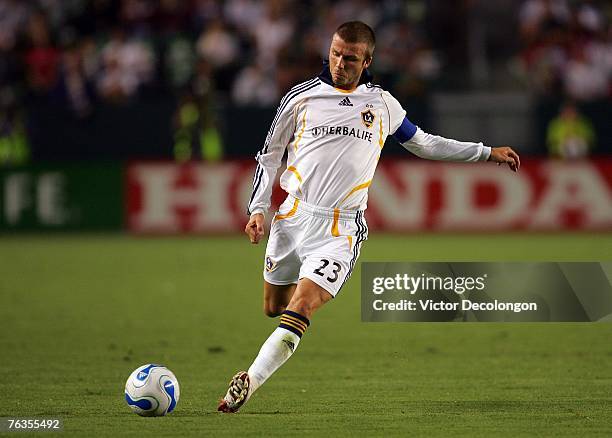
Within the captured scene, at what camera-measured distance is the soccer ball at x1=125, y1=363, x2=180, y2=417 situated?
6.63m

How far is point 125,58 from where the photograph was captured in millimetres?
21812

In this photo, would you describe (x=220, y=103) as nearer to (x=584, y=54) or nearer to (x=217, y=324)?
(x=584, y=54)

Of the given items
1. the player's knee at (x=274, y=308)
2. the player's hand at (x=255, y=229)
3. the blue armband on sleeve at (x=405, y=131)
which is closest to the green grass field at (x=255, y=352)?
the player's knee at (x=274, y=308)

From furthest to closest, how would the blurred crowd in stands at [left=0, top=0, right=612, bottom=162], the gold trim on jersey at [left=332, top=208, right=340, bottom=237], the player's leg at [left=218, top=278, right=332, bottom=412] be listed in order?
the blurred crowd in stands at [left=0, top=0, right=612, bottom=162]
the gold trim on jersey at [left=332, top=208, right=340, bottom=237]
the player's leg at [left=218, top=278, right=332, bottom=412]

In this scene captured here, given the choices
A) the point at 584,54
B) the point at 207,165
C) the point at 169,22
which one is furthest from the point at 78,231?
the point at 584,54

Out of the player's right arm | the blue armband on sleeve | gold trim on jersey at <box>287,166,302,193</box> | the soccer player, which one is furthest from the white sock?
the blue armband on sleeve

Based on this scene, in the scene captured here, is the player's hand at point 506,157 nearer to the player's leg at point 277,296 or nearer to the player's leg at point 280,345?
the player's leg at point 280,345

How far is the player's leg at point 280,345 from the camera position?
6578 millimetres

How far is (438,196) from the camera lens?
19.9m

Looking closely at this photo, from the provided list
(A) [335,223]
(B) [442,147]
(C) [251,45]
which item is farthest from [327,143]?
(C) [251,45]

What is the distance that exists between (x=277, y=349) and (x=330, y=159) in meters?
1.15

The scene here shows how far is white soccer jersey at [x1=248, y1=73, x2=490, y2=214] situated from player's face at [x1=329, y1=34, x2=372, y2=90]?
0.08 metres

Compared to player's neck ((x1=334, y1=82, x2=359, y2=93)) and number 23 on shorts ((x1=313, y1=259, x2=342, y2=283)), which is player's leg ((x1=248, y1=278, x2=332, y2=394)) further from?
player's neck ((x1=334, y1=82, x2=359, y2=93))

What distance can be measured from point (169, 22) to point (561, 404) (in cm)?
1673
